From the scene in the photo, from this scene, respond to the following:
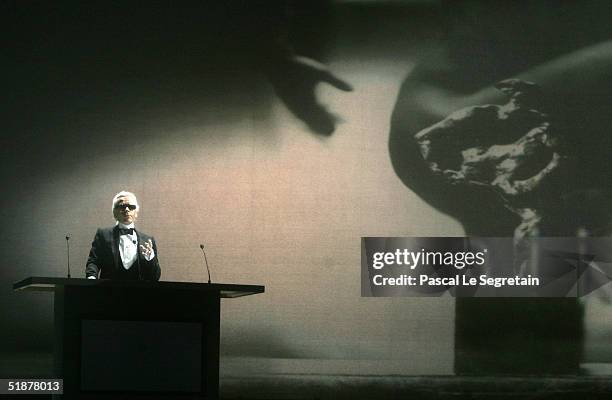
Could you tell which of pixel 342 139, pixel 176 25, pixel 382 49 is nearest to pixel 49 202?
pixel 176 25

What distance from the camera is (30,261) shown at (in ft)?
20.3

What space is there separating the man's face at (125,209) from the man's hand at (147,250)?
21 centimetres

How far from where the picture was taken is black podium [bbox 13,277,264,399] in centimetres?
372

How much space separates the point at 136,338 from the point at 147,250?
2.27 feet

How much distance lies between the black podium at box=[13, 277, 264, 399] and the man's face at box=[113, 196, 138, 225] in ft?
2.33

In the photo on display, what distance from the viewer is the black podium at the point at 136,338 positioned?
3.72 meters

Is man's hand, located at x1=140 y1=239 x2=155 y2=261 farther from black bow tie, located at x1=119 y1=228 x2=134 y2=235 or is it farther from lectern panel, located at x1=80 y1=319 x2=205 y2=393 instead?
lectern panel, located at x1=80 y1=319 x2=205 y2=393

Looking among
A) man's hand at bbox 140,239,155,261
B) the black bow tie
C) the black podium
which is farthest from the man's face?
the black podium

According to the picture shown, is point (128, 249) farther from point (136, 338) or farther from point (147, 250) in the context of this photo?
point (136, 338)

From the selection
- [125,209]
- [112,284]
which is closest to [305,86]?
[125,209]

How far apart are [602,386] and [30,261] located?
12.3ft

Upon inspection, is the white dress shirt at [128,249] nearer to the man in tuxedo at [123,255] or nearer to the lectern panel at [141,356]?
the man in tuxedo at [123,255]

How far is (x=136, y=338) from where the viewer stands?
12.5ft

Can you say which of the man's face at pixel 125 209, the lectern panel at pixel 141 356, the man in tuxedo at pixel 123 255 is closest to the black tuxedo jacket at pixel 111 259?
the man in tuxedo at pixel 123 255
